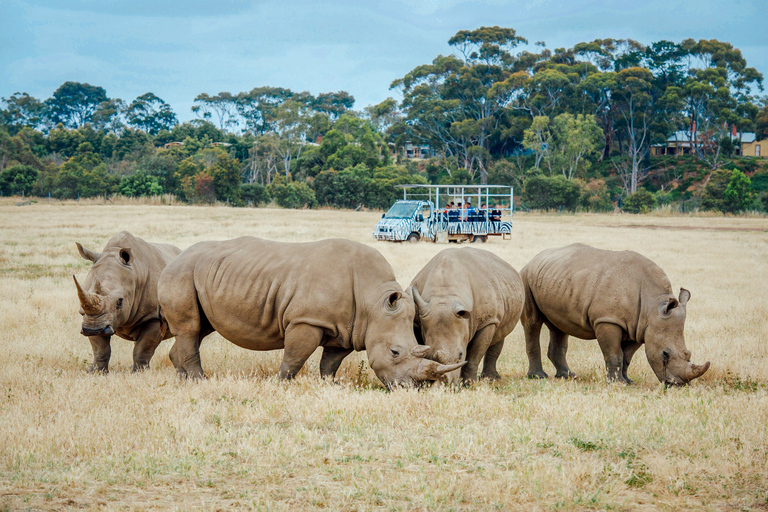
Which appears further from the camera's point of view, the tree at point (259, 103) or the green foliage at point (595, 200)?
the tree at point (259, 103)

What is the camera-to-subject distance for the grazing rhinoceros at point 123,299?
879 cm

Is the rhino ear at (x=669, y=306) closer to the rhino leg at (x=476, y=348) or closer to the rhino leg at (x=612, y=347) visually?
the rhino leg at (x=612, y=347)

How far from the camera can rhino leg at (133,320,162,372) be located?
958 cm

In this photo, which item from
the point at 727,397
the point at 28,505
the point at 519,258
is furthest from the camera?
the point at 519,258

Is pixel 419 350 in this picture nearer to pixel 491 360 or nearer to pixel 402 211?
pixel 491 360

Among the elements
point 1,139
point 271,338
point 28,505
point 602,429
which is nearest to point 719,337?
point 602,429

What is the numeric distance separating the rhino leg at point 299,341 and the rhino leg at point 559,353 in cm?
362

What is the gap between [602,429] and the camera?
21.6 feet

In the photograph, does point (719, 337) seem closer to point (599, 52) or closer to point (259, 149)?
point (259, 149)

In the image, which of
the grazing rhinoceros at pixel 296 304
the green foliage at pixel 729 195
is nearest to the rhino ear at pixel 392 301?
the grazing rhinoceros at pixel 296 304

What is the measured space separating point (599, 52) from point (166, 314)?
83.5 meters

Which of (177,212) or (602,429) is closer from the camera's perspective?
(602,429)

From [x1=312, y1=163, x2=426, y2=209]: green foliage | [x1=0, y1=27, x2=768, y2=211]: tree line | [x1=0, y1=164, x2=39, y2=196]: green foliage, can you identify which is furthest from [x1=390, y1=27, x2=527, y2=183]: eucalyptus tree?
[x1=0, y1=164, x2=39, y2=196]: green foliage

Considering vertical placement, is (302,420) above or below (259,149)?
below
